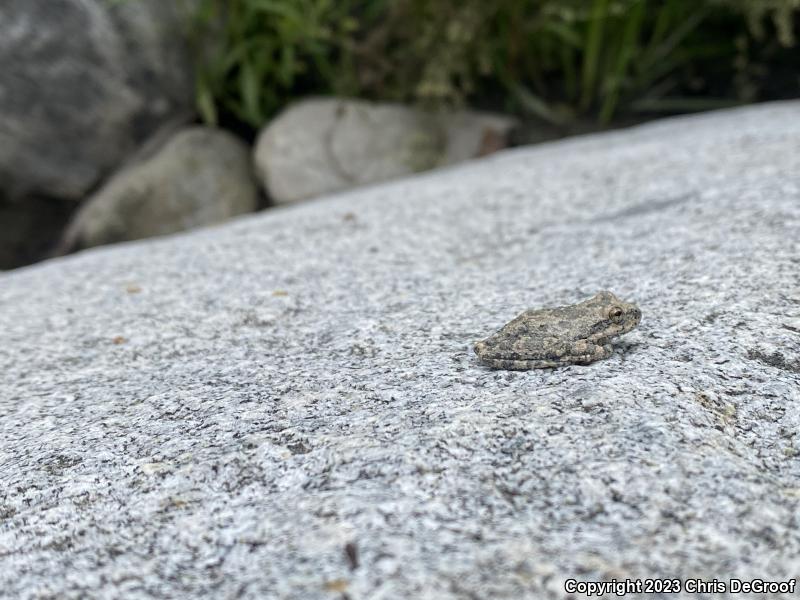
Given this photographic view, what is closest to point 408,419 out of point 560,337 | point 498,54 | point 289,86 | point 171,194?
point 560,337

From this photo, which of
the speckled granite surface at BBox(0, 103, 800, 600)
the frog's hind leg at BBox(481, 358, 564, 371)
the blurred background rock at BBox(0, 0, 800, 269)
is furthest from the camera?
the blurred background rock at BBox(0, 0, 800, 269)

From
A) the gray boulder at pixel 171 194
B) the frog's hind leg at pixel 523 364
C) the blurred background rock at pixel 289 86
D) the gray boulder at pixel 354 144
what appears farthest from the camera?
the gray boulder at pixel 354 144

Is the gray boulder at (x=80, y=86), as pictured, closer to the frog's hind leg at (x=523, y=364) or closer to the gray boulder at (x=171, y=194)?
the gray boulder at (x=171, y=194)

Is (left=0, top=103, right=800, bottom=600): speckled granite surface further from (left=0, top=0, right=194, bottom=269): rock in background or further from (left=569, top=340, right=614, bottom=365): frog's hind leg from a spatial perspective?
(left=0, top=0, right=194, bottom=269): rock in background

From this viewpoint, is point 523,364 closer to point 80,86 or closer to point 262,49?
point 262,49

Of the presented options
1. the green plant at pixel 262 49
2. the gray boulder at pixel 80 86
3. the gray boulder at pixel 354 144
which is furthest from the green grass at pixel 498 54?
the gray boulder at pixel 80 86

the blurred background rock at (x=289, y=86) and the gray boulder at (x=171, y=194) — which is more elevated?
the blurred background rock at (x=289, y=86)

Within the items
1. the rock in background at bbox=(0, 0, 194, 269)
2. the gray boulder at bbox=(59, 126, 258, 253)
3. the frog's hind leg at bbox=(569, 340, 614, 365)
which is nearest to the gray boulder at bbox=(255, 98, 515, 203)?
the gray boulder at bbox=(59, 126, 258, 253)
